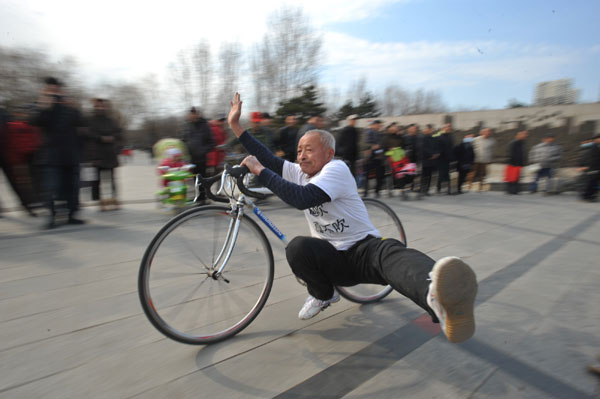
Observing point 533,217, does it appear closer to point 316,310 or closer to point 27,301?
point 316,310

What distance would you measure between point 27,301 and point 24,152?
147 inches

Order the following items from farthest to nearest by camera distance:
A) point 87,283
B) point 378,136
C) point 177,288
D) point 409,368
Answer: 1. point 378,136
2. point 87,283
3. point 177,288
4. point 409,368

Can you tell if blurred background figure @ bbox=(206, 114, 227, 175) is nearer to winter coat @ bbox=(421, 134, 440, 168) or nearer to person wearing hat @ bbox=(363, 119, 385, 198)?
person wearing hat @ bbox=(363, 119, 385, 198)

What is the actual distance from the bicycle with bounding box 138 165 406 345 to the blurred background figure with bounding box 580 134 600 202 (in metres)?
9.60

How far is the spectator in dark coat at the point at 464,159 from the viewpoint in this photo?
10.6 m

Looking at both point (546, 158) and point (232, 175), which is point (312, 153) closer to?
point (232, 175)

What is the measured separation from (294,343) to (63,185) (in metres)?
4.68

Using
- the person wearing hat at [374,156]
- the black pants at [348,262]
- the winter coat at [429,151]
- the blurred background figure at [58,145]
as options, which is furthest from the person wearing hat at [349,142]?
the black pants at [348,262]

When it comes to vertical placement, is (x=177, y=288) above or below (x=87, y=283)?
above

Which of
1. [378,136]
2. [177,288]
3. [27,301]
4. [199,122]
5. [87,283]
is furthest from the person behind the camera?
[378,136]

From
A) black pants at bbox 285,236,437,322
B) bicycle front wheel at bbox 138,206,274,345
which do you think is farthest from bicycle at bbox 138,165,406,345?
black pants at bbox 285,236,437,322

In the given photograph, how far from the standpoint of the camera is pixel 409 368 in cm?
233

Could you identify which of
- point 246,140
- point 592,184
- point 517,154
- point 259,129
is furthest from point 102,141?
point 592,184

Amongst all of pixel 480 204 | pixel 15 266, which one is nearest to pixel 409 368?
pixel 15 266
